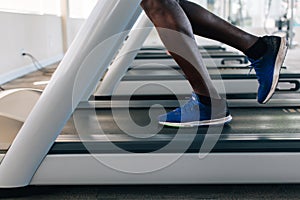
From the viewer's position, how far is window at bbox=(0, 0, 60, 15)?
151 inches

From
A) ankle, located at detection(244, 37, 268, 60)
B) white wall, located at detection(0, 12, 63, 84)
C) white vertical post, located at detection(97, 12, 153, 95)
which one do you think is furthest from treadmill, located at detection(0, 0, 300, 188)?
white wall, located at detection(0, 12, 63, 84)

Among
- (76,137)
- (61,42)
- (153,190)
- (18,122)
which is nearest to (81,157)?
(76,137)

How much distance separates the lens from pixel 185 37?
133 cm

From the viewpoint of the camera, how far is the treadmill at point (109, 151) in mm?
1154

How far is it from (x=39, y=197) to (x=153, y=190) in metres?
Result: 0.37

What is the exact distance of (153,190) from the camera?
129 centimetres

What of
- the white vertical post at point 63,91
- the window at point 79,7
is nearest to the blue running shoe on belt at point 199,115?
the white vertical post at point 63,91

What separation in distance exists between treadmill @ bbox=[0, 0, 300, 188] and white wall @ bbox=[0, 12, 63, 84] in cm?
265

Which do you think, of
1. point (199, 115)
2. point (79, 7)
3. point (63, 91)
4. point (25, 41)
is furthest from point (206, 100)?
point (79, 7)

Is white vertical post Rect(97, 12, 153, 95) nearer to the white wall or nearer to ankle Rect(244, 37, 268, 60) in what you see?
ankle Rect(244, 37, 268, 60)

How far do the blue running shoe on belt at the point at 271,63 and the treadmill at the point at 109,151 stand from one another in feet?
0.70

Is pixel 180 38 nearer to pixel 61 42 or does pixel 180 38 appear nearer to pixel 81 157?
pixel 81 157

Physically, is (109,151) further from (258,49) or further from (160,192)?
(258,49)

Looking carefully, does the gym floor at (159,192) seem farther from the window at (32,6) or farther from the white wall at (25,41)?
the window at (32,6)
